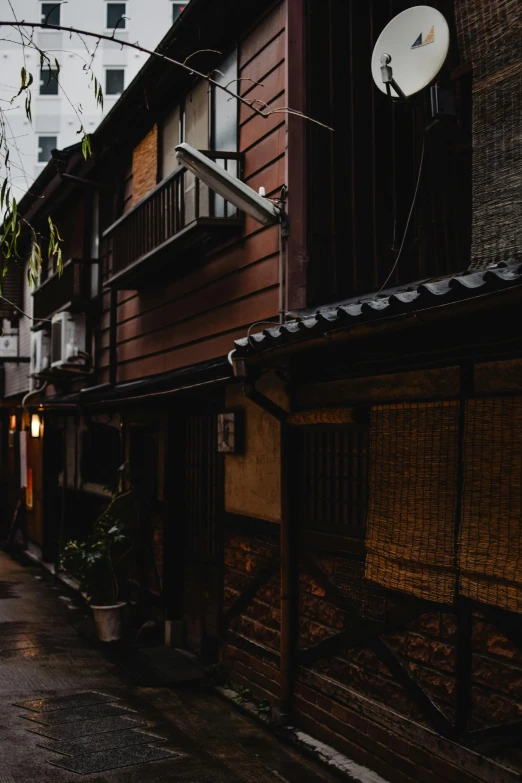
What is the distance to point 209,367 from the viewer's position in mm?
9656

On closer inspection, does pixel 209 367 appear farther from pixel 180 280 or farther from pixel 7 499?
pixel 7 499

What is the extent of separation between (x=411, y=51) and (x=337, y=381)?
2969 millimetres

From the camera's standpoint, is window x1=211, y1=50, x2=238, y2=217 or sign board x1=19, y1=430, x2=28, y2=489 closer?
window x1=211, y1=50, x2=238, y2=217

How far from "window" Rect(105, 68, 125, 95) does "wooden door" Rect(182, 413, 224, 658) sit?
32.8 m

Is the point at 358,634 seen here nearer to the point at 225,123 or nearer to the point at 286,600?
the point at 286,600

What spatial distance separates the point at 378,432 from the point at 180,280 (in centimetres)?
641

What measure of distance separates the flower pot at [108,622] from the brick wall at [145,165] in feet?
21.7

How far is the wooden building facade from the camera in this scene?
238 inches

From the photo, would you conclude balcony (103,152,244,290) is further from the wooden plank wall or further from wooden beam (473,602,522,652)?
wooden beam (473,602,522,652)

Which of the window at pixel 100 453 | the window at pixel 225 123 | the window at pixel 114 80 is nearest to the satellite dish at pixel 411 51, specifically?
the window at pixel 225 123

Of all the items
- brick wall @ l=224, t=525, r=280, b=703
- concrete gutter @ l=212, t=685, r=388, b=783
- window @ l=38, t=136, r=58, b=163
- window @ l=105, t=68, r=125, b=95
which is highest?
window @ l=105, t=68, r=125, b=95

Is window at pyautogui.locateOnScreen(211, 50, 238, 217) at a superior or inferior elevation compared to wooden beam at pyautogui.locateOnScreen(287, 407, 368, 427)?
superior

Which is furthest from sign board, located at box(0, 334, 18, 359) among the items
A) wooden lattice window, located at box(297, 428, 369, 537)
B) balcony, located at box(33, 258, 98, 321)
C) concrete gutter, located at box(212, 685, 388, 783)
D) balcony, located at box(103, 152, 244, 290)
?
wooden lattice window, located at box(297, 428, 369, 537)

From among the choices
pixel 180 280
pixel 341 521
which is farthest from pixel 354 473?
pixel 180 280
